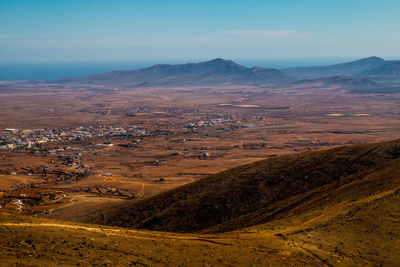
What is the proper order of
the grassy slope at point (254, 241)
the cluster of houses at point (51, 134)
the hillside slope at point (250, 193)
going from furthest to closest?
1. the cluster of houses at point (51, 134)
2. the hillside slope at point (250, 193)
3. the grassy slope at point (254, 241)

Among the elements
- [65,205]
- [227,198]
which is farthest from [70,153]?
[227,198]

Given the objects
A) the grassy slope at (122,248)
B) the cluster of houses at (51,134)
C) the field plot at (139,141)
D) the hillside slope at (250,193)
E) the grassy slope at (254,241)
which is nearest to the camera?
the grassy slope at (122,248)

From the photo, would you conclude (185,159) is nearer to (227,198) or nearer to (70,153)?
(70,153)

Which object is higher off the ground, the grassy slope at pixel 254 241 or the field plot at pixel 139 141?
the grassy slope at pixel 254 241

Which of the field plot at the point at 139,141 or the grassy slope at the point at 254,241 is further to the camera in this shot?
the field plot at the point at 139,141

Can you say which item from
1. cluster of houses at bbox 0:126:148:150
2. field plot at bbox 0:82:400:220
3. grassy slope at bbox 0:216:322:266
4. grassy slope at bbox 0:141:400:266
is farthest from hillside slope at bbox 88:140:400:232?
cluster of houses at bbox 0:126:148:150

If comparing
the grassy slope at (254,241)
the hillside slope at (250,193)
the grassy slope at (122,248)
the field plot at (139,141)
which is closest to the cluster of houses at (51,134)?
the field plot at (139,141)

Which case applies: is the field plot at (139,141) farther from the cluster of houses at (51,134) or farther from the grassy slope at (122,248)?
the grassy slope at (122,248)

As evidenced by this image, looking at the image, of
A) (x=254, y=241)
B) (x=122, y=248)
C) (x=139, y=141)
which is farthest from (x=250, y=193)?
(x=139, y=141)

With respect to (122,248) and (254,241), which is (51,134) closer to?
(122,248)
